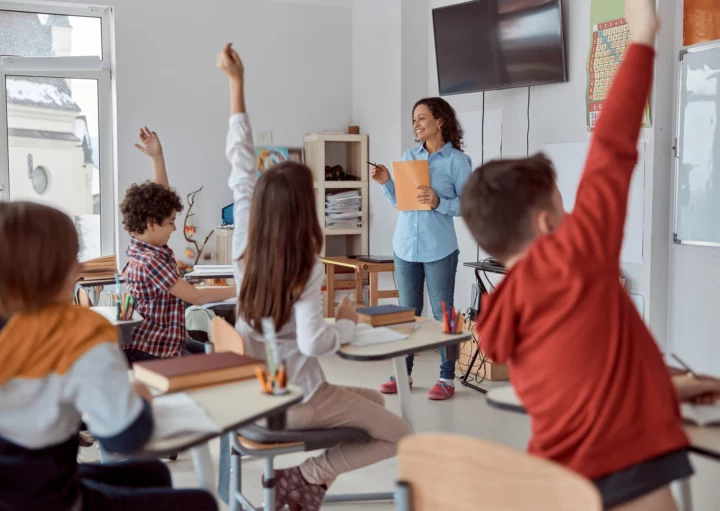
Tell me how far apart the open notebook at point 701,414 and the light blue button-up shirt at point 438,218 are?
8.37ft

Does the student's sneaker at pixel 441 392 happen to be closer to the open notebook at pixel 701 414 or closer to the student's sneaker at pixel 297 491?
the student's sneaker at pixel 297 491

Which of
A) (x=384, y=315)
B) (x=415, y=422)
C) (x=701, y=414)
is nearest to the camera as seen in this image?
(x=701, y=414)

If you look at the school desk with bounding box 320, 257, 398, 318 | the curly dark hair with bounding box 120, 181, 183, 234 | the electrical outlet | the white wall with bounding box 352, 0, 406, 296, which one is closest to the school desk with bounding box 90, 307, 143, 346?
the curly dark hair with bounding box 120, 181, 183, 234

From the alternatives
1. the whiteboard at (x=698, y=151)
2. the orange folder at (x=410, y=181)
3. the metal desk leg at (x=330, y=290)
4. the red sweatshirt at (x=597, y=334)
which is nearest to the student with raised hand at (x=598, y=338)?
the red sweatshirt at (x=597, y=334)

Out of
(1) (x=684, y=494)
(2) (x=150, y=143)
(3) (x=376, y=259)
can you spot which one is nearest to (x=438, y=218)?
(3) (x=376, y=259)

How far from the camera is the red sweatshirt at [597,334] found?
4.22 ft

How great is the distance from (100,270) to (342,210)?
6.99 ft

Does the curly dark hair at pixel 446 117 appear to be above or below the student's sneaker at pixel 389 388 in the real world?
above

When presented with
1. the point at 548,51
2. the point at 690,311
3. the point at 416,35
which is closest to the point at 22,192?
the point at 416,35

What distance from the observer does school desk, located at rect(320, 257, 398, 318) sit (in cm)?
538

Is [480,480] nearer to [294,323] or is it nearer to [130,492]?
[130,492]

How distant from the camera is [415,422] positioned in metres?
3.84

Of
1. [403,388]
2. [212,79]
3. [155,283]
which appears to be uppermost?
[212,79]

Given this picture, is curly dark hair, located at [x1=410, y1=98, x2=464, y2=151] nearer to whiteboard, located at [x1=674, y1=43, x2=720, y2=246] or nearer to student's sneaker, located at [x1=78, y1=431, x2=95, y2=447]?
whiteboard, located at [x1=674, y1=43, x2=720, y2=246]
